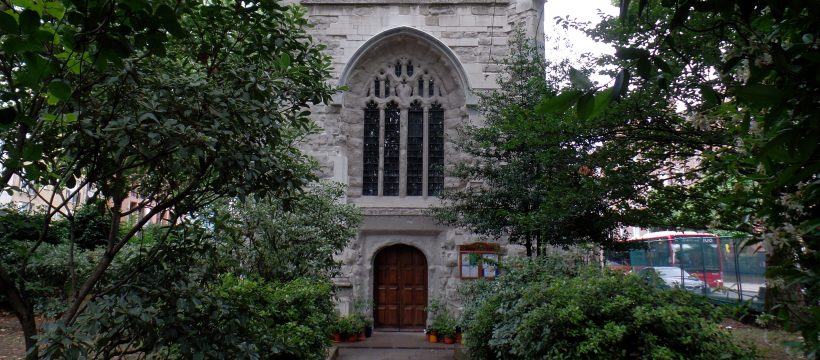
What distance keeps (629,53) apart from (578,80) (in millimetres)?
280

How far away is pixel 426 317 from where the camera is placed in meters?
13.4

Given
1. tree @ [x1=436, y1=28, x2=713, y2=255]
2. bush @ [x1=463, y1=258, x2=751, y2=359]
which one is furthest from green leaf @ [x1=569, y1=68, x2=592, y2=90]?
tree @ [x1=436, y1=28, x2=713, y2=255]

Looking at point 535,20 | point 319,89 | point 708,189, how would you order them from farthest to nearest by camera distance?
point 535,20, point 708,189, point 319,89

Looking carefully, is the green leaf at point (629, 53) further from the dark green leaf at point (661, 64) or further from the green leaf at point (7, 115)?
the green leaf at point (7, 115)

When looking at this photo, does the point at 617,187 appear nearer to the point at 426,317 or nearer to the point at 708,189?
the point at 708,189

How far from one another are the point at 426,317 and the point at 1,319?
9.21 metres

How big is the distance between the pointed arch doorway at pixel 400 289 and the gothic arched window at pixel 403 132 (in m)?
1.54

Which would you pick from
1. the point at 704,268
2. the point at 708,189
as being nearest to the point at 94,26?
the point at 708,189

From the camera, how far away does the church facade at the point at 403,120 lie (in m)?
13.3

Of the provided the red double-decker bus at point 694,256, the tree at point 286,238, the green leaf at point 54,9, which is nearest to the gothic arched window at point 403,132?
the tree at point 286,238

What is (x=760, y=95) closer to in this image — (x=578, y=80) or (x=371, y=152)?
(x=578, y=80)

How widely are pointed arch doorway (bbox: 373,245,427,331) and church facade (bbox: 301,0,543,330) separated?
0.02 m

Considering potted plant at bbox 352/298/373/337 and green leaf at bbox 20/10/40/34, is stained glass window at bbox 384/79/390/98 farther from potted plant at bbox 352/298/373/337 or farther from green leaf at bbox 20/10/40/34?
green leaf at bbox 20/10/40/34

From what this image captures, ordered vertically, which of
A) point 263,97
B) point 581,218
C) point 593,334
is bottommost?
point 593,334
